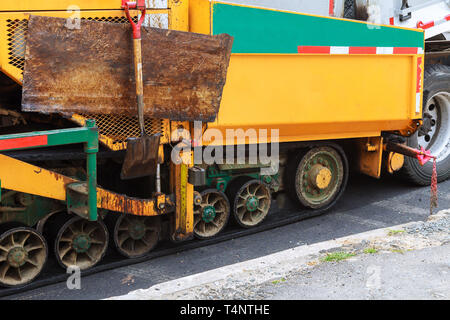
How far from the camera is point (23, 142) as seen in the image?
342 centimetres

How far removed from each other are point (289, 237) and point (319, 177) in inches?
27.4

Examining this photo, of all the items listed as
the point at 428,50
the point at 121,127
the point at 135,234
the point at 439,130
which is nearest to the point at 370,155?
the point at 439,130

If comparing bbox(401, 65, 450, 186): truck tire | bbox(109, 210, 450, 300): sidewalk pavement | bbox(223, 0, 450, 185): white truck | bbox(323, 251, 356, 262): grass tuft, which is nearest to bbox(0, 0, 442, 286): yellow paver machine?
bbox(223, 0, 450, 185): white truck

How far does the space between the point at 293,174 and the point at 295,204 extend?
0.31 meters

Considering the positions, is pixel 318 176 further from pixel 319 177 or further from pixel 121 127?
pixel 121 127

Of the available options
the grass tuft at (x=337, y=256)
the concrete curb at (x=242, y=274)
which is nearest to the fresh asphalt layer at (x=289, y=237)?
the concrete curb at (x=242, y=274)

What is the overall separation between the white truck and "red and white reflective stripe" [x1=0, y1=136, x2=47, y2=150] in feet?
9.13

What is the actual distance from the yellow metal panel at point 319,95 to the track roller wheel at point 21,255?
1.45 meters

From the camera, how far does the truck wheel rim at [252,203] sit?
15.9 feet

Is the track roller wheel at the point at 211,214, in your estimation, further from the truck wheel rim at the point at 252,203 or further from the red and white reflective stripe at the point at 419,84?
the red and white reflective stripe at the point at 419,84

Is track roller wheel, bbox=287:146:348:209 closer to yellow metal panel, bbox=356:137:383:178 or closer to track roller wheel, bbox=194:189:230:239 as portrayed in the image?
yellow metal panel, bbox=356:137:383:178

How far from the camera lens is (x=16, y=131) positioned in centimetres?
395

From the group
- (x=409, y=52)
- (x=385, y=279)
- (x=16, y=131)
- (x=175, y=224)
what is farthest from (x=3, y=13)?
(x=409, y=52)

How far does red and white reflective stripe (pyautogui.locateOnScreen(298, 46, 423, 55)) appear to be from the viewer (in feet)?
15.1
